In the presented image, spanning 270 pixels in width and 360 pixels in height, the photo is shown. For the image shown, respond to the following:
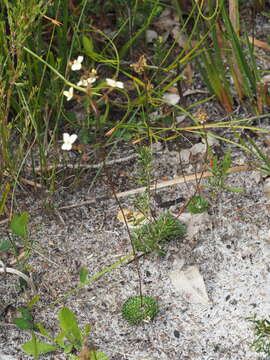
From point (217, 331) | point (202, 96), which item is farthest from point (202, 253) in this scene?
point (202, 96)

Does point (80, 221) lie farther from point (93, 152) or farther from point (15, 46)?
point (15, 46)

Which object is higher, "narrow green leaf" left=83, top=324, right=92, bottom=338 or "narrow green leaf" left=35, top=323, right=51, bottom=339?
"narrow green leaf" left=83, top=324, right=92, bottom=338

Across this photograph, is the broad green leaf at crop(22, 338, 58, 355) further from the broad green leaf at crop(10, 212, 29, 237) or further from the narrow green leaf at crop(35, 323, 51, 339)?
the broad green leaf at crop(10, 212, 29, 237)

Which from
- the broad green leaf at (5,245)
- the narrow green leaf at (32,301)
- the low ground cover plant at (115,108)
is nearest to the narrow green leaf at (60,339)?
the low ground cover plant at (115,108)

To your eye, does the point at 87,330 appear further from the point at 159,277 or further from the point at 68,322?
the point at 159,277

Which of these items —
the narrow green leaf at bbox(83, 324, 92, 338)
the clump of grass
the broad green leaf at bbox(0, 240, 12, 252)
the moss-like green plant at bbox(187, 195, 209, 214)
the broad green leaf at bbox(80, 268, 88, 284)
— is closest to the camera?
the clump of grass

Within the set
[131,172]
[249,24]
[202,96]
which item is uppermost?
[249,24]

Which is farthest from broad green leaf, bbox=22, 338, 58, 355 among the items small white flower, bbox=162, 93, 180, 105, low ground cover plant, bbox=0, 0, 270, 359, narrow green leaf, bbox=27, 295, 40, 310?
small white flower, bbox=162, 93, 180, 105
